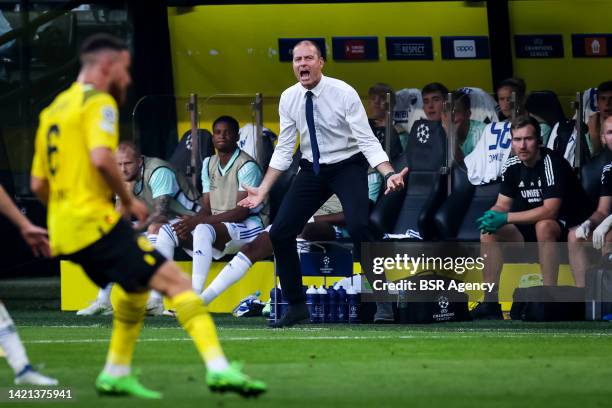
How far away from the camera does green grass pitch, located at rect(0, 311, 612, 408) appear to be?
7543 mm

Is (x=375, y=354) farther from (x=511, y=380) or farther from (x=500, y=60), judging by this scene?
(x=500, y=60)

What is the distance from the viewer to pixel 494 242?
43.5ft

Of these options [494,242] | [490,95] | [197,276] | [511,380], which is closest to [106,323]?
[197,276]

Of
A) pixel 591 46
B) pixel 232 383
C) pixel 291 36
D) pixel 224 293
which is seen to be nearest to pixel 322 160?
pixel 224 293

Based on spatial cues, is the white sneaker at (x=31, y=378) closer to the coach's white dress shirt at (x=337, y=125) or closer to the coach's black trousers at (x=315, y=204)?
the coach's black trousers at (x=315, y=204)

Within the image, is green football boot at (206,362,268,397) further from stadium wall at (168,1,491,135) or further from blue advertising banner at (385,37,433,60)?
blue advertising banner at (385,37,433,60)

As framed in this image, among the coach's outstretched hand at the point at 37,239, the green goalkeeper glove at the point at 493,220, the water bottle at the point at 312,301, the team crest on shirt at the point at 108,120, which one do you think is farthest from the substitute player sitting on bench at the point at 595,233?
the team crest on shirt at the point at 108,120

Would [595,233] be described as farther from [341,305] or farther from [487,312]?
[341,305]

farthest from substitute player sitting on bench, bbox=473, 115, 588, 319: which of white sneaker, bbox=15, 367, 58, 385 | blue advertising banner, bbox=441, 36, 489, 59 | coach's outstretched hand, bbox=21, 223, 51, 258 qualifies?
coach's outstretched hand, bbox=21, 223, 51, 258

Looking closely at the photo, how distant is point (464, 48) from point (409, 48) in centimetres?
60

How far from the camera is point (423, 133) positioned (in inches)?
576

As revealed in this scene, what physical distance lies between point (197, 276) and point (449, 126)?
296 cm

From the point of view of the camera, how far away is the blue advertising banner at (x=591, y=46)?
16531mm

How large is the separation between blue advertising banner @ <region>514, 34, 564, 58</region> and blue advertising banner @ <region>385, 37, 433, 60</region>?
3.14 feet
